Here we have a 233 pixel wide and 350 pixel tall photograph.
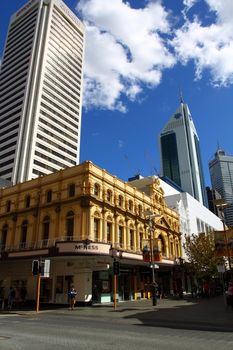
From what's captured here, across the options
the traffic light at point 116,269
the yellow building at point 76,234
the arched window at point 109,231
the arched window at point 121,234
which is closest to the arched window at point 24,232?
the yellow building at point 76,234

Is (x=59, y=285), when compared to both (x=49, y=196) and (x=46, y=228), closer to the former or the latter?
(x=46, y=228)

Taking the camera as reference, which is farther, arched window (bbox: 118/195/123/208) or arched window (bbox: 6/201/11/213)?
arched window (bbox: 6/201/11/213)

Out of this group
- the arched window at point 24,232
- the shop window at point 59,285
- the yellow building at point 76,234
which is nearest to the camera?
the yellow building at point 76,234

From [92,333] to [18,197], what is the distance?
27789 mm

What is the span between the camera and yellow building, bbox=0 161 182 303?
29.3 metres

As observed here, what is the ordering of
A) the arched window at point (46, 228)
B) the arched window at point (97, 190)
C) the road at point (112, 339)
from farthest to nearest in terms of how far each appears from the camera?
the arched window at point (46, 228), the arched window at point (97, 190), the road at point (112, 339)

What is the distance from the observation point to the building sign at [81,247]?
26688 mm

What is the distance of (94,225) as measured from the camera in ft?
103

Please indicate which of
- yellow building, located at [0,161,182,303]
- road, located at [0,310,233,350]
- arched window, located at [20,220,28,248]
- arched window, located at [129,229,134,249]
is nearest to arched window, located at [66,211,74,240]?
yellow building, located at [0,161,182,303]

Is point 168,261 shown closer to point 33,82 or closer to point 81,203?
point 81,203

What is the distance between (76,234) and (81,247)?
3708 millimetres

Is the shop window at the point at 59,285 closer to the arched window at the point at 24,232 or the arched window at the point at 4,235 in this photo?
the arched window at the point at 24,232

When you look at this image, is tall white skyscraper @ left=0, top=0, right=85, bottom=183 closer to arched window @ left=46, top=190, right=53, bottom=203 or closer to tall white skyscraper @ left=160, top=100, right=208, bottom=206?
arched window @ left=46, top=190, right=53, bottom=203

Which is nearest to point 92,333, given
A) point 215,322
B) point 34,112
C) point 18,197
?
point 215,322
